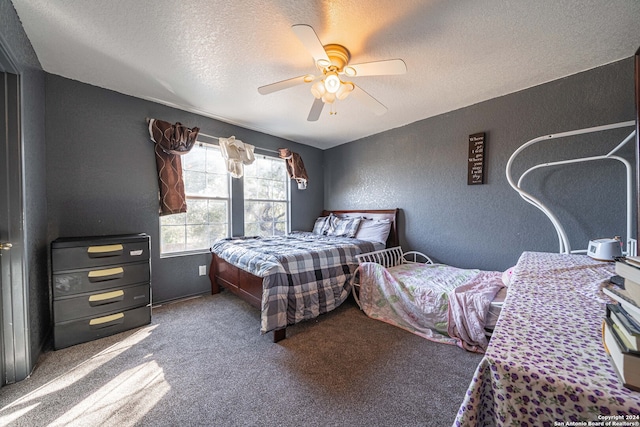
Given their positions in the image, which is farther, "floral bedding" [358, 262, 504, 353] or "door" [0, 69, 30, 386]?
"floral bedding" [358, 262, 504, 353]

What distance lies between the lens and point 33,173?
1.76 meters

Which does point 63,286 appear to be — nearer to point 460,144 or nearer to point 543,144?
point 460,144

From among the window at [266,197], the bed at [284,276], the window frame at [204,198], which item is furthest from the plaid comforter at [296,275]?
the window at [266,197]

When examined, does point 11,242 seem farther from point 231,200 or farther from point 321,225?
point 321,225

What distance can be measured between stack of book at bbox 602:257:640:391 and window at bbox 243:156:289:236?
11.3 ft

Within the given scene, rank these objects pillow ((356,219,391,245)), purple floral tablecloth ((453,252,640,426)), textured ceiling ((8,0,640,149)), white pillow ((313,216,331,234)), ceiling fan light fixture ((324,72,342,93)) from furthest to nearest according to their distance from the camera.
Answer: white pillow ((313,216,331,234)), pillow ((356,219,391,245)), ceiling fan light fixture ((324,72,342,93)), textured ceiling ((8,0,640,149)), purple floral tablecloth ((453,252,640,426))

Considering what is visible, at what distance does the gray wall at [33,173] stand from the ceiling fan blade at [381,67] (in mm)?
2069

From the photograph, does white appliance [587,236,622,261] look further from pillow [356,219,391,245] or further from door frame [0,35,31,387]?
door frame [0,35,31,387]

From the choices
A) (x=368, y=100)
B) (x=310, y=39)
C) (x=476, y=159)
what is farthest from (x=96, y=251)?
(x=476, y=159)

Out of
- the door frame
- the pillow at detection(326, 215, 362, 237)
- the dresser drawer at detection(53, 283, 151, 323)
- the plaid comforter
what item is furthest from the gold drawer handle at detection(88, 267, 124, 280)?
the pillow at detection(326, 215, 362, 237)

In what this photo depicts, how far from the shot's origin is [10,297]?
1.47 m

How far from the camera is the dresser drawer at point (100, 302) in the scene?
187cm

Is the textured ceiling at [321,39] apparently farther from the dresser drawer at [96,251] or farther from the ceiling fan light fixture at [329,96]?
the dresser drawer at [96,251]

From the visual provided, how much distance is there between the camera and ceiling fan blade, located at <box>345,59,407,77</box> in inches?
61.4
